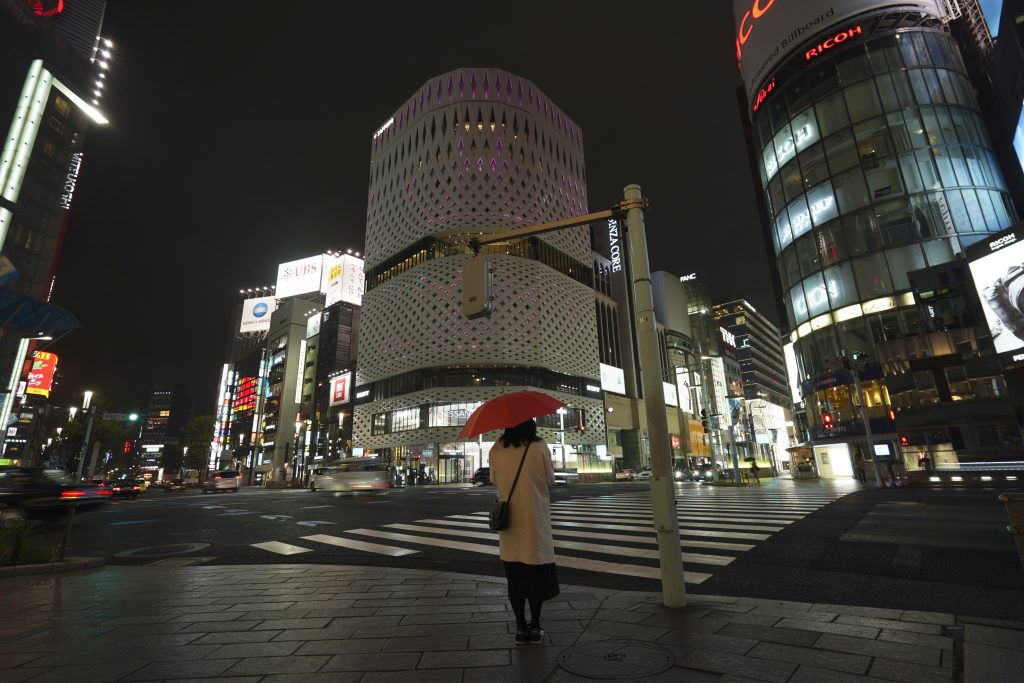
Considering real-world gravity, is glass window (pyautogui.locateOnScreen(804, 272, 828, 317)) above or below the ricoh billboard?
below

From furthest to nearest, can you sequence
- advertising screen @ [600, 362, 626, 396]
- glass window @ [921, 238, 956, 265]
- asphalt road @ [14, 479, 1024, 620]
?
advertising screen @ [600, 362, 626, 396], glass window @ [921, 238, 956, 265], asphalt road @ [14, 479, 1024, 620]

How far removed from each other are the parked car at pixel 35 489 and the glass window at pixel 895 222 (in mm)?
52166

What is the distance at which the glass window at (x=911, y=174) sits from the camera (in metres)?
39.0

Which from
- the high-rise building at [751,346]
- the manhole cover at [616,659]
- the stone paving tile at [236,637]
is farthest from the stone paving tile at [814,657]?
the high-rise building at [751,346]

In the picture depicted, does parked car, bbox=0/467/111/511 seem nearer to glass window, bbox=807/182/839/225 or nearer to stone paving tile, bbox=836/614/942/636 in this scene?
stone paving tile, bbox=836/614/942/636

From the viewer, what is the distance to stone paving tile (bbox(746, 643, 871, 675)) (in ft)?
9.39

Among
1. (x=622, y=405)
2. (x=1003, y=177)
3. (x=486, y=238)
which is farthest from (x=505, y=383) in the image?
(x=486, y=238)

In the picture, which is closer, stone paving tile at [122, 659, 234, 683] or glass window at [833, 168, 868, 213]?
stone paving tile at [122, 659, 234, 683]

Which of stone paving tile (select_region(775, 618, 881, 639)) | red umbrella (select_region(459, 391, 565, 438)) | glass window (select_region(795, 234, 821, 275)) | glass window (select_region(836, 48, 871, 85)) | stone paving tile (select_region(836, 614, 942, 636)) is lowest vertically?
stone paving tile (select_region(836, 614, 942, 636))

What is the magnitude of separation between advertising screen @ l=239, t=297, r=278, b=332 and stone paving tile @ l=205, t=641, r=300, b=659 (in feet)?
442

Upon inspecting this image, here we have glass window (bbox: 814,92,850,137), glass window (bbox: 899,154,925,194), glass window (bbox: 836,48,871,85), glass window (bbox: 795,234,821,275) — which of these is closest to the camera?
glass window (bbox: 899,154,925,194)

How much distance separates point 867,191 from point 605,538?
4670 centimetres

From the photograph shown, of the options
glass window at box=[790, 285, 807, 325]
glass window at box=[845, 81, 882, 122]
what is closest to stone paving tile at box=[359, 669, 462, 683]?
glass window at box=[790, 285, 807, 325]

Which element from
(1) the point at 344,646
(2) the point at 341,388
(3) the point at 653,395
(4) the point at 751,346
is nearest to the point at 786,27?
(3) the point at 653,395
